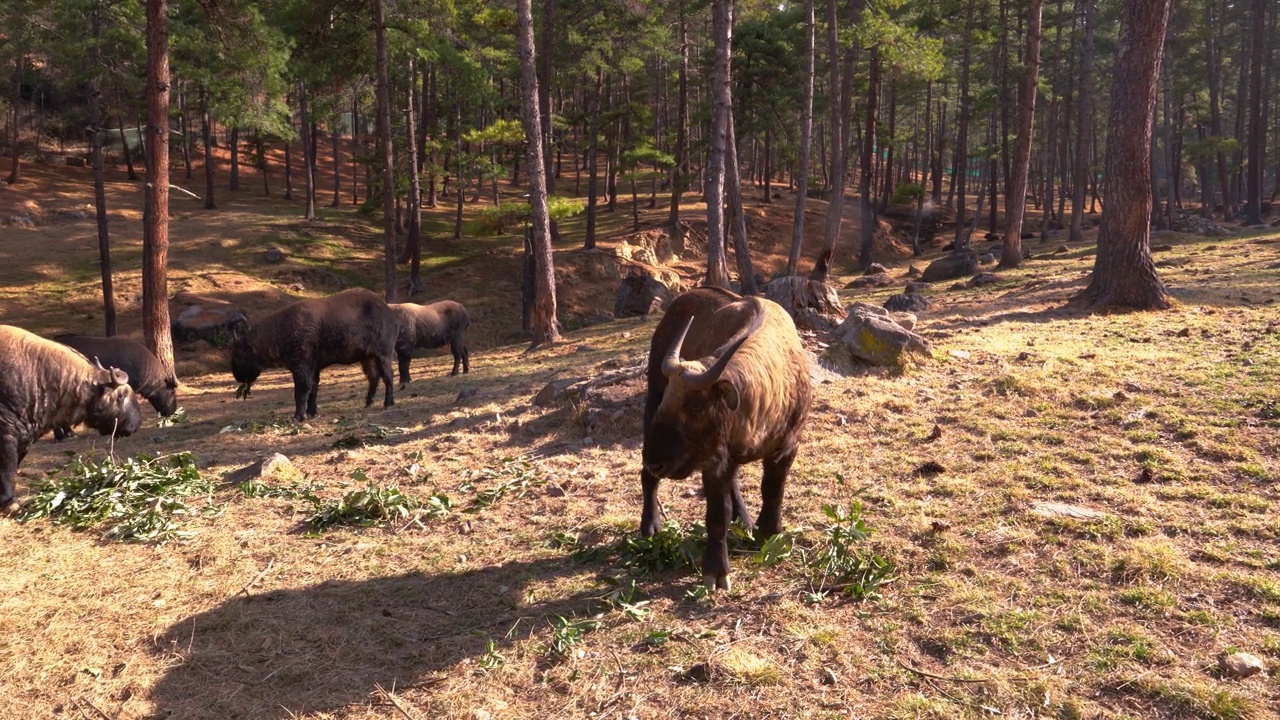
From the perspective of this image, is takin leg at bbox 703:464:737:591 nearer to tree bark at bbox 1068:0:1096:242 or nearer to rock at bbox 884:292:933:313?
rock at bbox 884:292:933:313

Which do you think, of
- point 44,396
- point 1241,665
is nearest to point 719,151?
point 44,396

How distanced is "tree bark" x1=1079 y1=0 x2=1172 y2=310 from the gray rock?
516 centimetres

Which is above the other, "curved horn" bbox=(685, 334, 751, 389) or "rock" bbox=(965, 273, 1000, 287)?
"rock" bbox=(965, 273, 1000, 287)

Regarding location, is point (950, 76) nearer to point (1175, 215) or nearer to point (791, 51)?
point (791, 51)

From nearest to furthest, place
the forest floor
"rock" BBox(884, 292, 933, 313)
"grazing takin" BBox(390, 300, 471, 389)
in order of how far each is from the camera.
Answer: the forest floor, "rock" BBox(884, 292, 933, 313), "grazing takin" BBox(390, 300, 471, 389)

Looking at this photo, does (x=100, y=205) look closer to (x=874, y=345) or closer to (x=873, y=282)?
(x=874, y=345)

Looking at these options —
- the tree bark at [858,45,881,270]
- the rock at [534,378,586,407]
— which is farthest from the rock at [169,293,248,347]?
the tree bark at [858,45,881,270]

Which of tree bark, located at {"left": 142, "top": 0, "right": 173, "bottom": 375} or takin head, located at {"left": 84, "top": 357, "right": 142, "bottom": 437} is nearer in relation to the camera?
takin head, located at {"left": 84, "top": 357, "right": 142, "bottom": 437}

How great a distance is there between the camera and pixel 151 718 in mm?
4270

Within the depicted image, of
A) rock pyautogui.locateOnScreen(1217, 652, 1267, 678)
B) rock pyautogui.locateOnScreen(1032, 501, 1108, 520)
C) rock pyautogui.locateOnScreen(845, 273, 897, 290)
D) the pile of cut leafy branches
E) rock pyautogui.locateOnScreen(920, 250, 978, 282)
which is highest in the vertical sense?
rock pyautogui.locateOnScreen(920, 250, 978, 282)

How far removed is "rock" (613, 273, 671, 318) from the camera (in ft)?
86.8

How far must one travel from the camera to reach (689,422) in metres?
4.74

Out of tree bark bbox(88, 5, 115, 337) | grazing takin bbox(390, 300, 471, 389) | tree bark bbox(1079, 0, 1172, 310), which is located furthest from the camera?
tree bark bbox(88, 5, 115, 337)

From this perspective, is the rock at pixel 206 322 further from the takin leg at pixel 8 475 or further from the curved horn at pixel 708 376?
the curved horn at pixel 708 376
